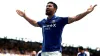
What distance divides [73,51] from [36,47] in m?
7.15

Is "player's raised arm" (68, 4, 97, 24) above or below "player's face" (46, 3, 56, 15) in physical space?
below

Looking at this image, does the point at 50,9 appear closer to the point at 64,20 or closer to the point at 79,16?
the point at 64,20

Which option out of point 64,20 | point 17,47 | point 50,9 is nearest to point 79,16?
point 64,20

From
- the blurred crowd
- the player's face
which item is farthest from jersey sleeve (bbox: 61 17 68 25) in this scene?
the blurred crowd

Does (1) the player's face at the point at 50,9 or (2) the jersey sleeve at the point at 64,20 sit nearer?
(2) the jersey sleeve at the point at 64,20

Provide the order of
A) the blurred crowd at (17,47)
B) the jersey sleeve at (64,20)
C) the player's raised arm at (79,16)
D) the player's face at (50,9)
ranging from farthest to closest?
the blurred crowd at (17,47) → the player's face at (50,9) → the jersey sleeve at (64,20) → the player's raised arm at (79,16)

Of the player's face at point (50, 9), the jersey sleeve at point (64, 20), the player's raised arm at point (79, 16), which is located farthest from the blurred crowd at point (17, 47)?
the player's raised arm at point (79, 16)

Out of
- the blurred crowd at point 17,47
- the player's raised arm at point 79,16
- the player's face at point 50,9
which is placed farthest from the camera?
the blurred crowd at point 17,47

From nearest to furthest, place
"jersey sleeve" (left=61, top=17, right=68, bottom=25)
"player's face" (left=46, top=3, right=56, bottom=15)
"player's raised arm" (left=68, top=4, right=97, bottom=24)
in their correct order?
"player's raised arm" (left=68, top=4, right=97, bottom=24) < "jersey sleeve" (left=61, top=17, right=68, bottom=25) < "player's face" (left=46, top=3, right=56, bottom=15)

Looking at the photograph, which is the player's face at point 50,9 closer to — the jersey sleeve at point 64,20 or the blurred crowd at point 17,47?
the jersey sleeve at point 64,20

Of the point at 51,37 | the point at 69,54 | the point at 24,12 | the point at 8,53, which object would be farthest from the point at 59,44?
the point at 69,54

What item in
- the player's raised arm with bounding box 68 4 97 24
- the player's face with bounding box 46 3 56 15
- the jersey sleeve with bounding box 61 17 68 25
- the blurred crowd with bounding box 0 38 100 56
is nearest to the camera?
the player's raised arm with bounding box 68 4 97 24

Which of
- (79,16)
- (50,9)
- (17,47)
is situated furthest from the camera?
(17,47)

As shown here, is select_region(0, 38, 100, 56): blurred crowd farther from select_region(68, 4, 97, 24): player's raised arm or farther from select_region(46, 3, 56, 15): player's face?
select_region(68, 4, 97, 24): player's raised arm
